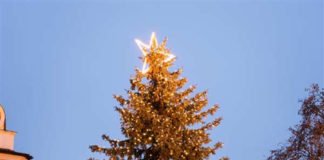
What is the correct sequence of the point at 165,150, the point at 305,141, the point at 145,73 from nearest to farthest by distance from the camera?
the point at 165,150 < the point at 145,73 < the point at 305,141

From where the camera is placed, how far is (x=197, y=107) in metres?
26.0

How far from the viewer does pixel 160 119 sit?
25.3 metres

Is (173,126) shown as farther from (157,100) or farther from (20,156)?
(20,156)

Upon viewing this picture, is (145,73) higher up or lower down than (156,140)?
higher up

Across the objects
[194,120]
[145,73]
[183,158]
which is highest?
[145,73]

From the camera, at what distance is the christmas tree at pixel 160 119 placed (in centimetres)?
2508

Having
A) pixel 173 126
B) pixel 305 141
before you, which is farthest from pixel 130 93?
pixel 305 141

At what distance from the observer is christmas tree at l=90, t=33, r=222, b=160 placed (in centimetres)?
2508

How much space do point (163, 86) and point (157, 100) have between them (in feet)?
2.10

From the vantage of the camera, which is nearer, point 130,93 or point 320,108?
point 130,93

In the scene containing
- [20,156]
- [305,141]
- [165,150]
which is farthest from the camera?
[305,141]

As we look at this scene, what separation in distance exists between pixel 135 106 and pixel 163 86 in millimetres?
1584

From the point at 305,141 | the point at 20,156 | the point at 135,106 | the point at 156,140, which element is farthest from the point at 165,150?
the point at 305,141

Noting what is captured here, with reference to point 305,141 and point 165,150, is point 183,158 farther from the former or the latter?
point 305,141
